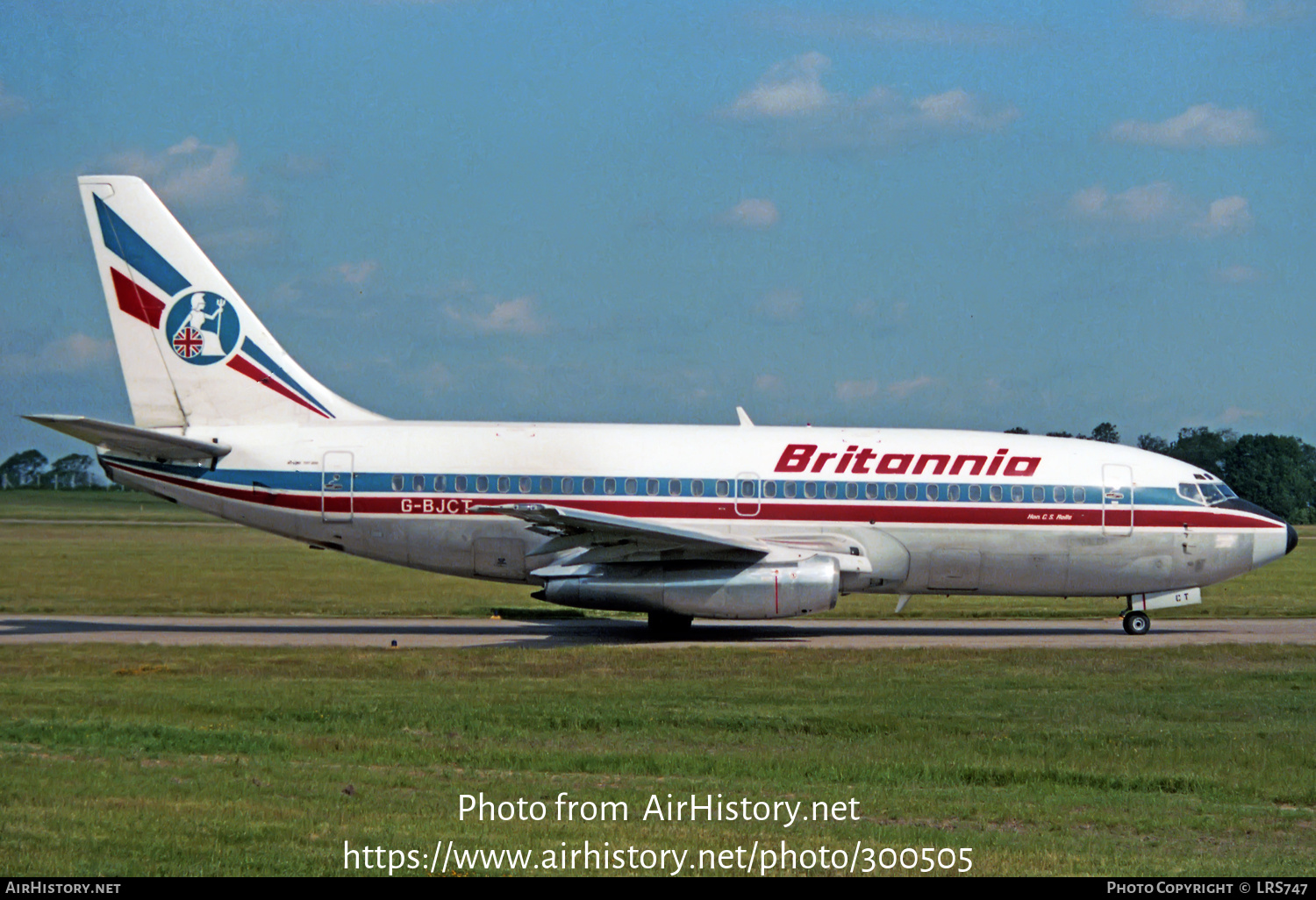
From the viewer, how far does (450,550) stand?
2520 cm

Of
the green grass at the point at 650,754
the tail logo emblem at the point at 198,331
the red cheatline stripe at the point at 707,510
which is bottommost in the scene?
the green grass at the point at 650,754

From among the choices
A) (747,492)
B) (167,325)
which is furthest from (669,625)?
(167,325)

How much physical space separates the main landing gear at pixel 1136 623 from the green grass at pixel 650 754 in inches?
204

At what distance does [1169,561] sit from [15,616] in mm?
22241

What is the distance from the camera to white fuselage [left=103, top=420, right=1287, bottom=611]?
25047 mm

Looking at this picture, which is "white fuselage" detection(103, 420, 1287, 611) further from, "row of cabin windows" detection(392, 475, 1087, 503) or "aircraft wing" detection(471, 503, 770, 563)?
"aircraft wing" detection(471, 503, 770, 563)

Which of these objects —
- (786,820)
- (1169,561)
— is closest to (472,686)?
(786,820)

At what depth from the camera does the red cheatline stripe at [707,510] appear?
82.1 ft

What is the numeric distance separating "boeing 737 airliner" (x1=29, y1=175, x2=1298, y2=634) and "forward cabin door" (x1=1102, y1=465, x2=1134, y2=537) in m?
0.04

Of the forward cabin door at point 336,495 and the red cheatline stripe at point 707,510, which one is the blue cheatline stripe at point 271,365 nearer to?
the forward cabin door at point 336,495

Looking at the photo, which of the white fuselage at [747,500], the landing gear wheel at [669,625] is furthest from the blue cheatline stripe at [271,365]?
the landing gear wheel at [669,625]

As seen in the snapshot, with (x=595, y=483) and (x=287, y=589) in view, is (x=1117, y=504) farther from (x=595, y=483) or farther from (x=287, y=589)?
(x=287, y=589)

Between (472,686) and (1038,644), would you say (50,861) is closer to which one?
(472,686)

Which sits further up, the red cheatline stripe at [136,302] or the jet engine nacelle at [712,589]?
the red cheatline stripe at [136,302]
